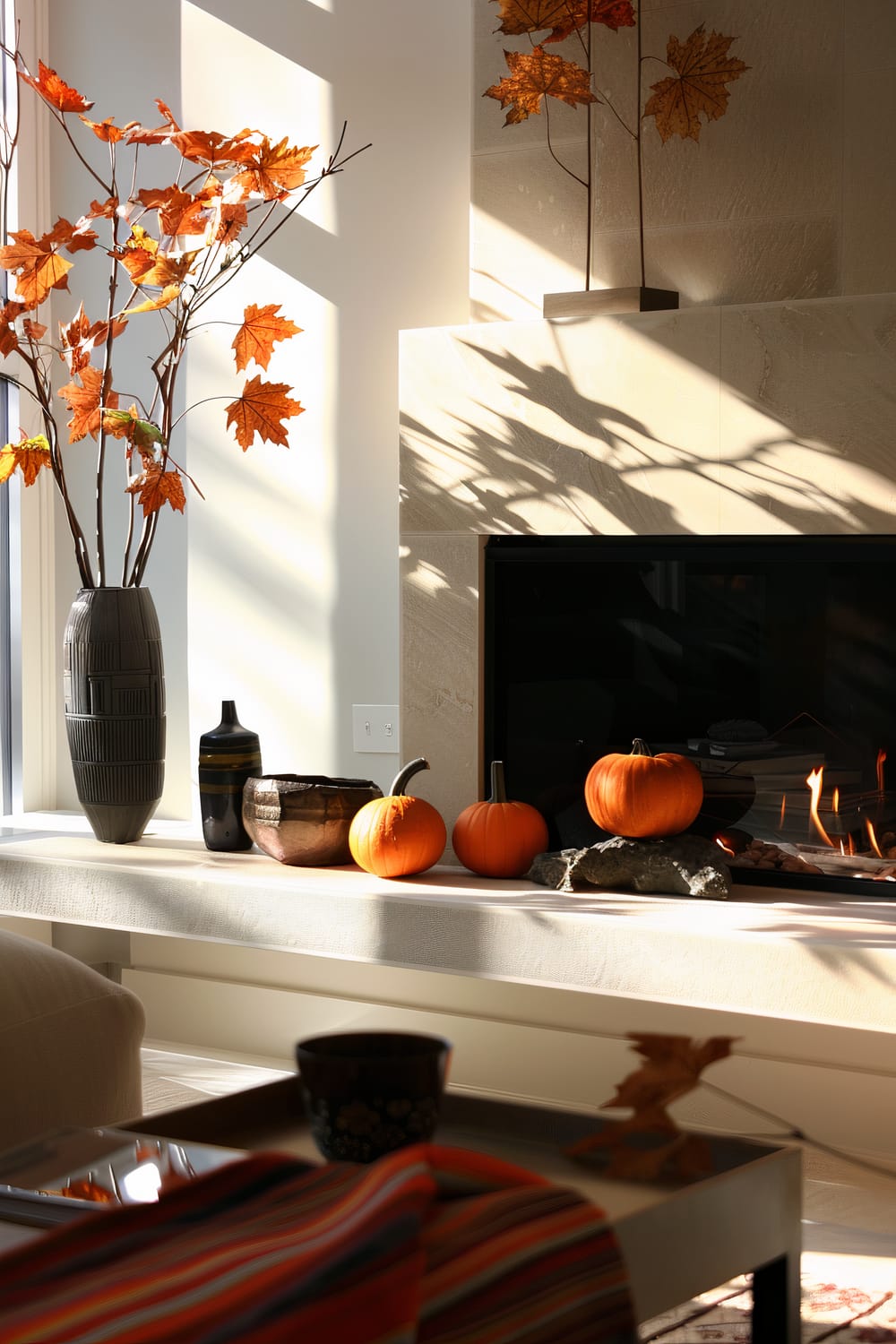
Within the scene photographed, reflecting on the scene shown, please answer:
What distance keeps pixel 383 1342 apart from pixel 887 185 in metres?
2.40

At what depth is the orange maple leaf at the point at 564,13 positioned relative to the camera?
9.52 feet

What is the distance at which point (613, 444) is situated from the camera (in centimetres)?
293

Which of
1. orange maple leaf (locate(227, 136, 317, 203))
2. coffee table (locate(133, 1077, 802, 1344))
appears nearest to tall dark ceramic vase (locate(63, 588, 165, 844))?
orange maple leaf (locate(227, 136, 317, 203))

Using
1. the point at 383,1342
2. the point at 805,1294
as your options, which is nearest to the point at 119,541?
the point at 805,1294

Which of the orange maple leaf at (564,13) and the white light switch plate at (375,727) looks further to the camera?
the white light switch plate at (375,727)

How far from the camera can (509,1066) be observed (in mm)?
2904

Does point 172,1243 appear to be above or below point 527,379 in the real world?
below

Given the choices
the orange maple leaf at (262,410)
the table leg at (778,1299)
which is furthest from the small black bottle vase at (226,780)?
Result: the table leg at (778,1299)

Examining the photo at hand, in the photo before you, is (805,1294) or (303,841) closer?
(805,1294)

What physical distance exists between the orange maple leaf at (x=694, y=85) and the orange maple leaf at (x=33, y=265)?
120 centimetres

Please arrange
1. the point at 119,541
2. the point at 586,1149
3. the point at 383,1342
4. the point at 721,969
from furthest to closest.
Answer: the point at 119,541
the point at 721,969
the point at 586,1149
the point at 383,1342

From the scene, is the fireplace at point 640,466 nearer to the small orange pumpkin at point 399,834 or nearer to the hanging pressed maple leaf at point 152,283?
the small orange pumpkin at point 399,834

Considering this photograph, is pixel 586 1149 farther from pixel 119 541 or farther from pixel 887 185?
pixel 119 541

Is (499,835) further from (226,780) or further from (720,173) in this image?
(720,173)
